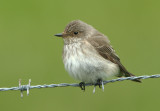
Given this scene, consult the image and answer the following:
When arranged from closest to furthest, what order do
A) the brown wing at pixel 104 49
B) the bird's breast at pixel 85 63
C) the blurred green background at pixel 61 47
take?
the bird's breast at pixel 85 63 < the brown wing at pixel 104 49 < the blurred green background at pixel 61 47

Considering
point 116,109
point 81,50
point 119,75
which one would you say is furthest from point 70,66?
point 116,109

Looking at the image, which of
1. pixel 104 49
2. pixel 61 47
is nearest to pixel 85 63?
pixel 104 49

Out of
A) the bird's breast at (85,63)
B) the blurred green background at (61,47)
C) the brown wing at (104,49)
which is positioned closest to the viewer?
the bird's breast at (85,63)

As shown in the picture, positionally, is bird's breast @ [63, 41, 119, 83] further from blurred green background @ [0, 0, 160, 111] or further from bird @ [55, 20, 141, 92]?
blurred green background @ [0, 0, 160, 111]

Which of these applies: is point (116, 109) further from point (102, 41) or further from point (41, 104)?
point (102, 41)

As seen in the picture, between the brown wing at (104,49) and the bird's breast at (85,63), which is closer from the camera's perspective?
the bird's breast at (85,63)

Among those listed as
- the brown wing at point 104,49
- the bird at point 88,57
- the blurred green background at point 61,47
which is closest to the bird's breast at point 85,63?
the bird at point 88,57

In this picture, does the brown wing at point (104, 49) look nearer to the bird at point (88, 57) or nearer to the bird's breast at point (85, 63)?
the bird at point (88, 57)
